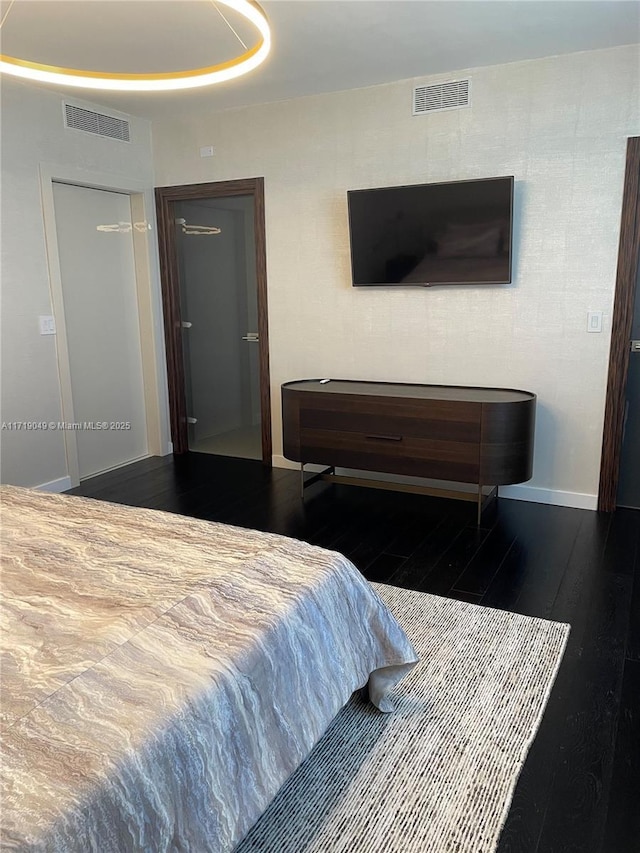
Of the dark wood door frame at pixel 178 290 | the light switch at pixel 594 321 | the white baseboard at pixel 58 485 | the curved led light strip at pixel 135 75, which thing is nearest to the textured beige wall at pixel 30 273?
the white baseboard at pixel 58 485

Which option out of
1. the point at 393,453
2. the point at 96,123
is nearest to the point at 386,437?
the point at 393,453

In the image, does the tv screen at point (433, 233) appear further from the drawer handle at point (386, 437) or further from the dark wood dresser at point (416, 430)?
the drawer handle at point (386, 437)

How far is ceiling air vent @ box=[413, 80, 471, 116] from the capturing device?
3699 millimetres

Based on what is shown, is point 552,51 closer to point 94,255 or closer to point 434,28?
point 434,28

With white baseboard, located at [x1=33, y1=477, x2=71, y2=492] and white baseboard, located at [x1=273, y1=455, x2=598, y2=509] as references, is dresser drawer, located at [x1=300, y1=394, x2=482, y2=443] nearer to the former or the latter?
white baseboard, located at [x1=273, y1=455, x2=598, y2=509]

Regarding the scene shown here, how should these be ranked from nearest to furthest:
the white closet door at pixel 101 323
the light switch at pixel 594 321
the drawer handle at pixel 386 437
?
1. the light switch at pixel 594 321
2. the drawer handle at pixel 386 437
3. the white closet door at pixel 101 323

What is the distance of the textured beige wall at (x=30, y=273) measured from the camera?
3.81 metres

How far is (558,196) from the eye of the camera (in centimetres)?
359

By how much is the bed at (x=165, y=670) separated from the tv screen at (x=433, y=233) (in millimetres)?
2441

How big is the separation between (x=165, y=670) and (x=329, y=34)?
3.08 meters

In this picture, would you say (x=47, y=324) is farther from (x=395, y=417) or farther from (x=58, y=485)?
(x=395, y=417)

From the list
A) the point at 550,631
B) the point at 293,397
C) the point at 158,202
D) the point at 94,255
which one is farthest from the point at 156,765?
the point at 158,202

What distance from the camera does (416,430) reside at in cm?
371

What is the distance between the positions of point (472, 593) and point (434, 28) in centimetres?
271
